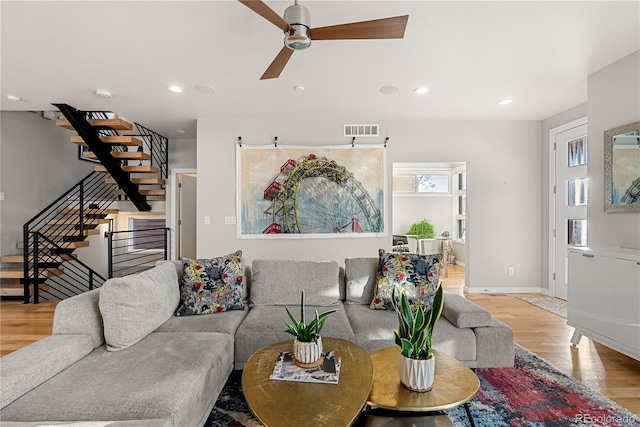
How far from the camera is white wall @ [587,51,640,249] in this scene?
9.23ft

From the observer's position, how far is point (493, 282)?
4840 millimetres

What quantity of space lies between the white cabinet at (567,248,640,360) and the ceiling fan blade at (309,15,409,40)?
94.5 inches

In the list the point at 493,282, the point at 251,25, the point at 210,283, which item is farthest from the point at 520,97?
the point at 210,283

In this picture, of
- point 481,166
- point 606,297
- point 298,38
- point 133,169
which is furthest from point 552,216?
point 133,169

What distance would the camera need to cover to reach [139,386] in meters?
1.41

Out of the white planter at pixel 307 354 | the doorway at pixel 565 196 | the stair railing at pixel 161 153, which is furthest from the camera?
the stair railing at pixel 161 153

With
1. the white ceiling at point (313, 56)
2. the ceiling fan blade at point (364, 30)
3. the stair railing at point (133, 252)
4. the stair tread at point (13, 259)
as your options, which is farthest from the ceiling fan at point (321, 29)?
the stair railing at point (133, 252)

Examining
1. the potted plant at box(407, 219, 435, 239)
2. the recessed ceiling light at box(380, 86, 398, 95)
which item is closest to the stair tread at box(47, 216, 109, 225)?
the recessed ceiling light at box(380, 86, 398, 95)

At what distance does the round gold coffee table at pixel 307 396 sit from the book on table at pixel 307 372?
0.08 feet

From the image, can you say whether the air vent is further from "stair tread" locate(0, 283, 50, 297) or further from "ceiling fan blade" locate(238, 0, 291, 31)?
"stair tread" locate(0, 283, 50, 297)

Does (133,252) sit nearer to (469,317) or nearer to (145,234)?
(145,234)

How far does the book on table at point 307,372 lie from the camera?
1407 mm

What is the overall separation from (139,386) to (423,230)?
21.8 feet

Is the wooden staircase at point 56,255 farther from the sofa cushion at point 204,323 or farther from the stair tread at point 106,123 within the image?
the sofa cushion at point 204,323
